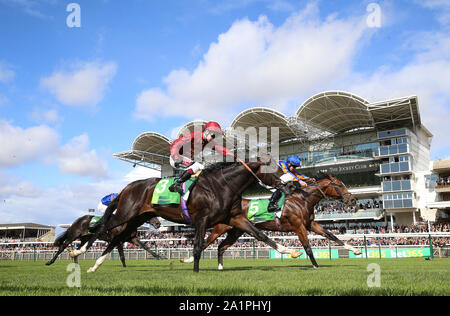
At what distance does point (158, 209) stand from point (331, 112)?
42.8m

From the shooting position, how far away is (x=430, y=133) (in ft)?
182

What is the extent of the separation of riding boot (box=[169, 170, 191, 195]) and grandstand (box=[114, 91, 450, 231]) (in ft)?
129

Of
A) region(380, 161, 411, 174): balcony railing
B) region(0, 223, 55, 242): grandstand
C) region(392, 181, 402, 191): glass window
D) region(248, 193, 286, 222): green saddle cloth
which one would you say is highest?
region(380, 161, 411, 174): balcony railing

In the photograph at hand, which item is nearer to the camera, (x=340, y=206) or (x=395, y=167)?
(x=395, y=167)

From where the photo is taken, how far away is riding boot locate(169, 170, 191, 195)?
278 inches

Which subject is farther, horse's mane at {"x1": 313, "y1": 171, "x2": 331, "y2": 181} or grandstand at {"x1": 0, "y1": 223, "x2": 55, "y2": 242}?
grandstand at {"x1": 0, "y1": 223, "x2": 55, "y2": 242}

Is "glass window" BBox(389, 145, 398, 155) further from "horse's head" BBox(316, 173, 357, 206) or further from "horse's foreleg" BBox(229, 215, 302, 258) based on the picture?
"horse's foreleg" BBox(229, 215, 302, 258)

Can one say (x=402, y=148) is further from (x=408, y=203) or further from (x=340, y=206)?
(x=340, y=206)

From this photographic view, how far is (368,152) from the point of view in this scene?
50625 mm

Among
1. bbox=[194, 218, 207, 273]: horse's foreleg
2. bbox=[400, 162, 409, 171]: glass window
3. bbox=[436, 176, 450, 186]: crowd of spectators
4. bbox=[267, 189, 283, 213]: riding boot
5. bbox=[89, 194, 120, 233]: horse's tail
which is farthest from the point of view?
bbox=[400, 162, 409, 171]: glass window

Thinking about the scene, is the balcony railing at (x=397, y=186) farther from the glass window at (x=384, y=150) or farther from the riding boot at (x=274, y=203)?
the riding boot at (x=274, y=203)

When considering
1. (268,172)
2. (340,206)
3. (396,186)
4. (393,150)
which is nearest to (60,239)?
(268,172)

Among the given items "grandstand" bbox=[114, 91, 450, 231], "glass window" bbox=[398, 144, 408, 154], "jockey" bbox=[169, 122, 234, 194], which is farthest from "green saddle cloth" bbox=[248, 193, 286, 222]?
"glass window" bbox=[398, 144, 408, 154]

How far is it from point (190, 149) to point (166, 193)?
986mm
